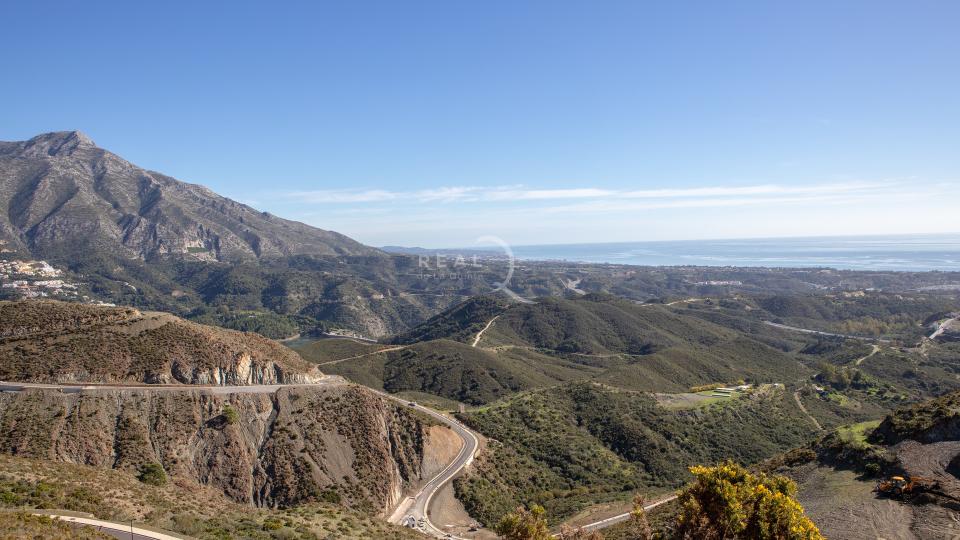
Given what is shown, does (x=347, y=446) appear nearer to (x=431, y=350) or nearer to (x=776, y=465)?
(x=776, y=465)

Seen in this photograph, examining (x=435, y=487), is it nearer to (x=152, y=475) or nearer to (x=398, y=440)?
(x=398, y=440)

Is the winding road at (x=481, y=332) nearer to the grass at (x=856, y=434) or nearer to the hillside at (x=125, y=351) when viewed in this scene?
the hillside at (x=125, y=351)

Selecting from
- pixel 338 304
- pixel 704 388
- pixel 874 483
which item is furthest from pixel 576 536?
pixel 338 304

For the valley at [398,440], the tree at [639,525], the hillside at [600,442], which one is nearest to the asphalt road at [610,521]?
the valley at [398,440]

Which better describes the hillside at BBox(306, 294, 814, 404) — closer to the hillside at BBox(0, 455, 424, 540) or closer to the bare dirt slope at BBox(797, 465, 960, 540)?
the bare dirt slope at BBox(797, 465, 960, 540)

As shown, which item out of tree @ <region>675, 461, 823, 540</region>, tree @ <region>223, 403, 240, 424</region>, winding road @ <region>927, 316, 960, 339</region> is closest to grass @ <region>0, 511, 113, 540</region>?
tree @ <region>223, 403, 240, 424</region>

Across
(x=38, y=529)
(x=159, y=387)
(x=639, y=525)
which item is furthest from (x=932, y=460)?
(x=159, y=387)
